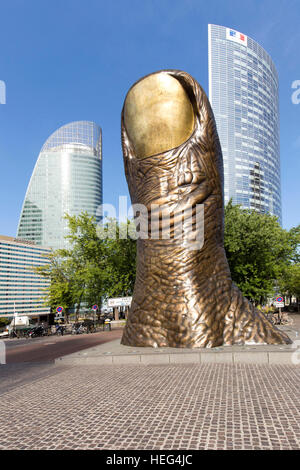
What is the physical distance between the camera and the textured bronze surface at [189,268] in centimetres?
970

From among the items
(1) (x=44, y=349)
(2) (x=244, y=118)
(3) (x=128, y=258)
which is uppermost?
(2) (x=244, y=118)

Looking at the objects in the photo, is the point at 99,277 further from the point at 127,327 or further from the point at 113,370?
the point at 113,370

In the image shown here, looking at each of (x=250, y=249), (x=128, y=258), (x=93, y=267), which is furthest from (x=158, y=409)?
(x=93, y=267)

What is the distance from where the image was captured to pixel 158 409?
5.23 meters

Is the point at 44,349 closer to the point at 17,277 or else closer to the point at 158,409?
the point at 158,409

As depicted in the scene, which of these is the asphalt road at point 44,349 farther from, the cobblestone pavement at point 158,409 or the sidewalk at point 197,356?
the cobblestone pavement at point 158,409

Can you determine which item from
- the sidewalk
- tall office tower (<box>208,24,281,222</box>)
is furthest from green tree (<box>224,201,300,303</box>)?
tall office tower (<box>208,24,281,222</box>)

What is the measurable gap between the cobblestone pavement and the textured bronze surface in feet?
5.53

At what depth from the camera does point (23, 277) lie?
10444cm

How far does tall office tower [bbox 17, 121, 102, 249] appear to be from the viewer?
12700 centimetres

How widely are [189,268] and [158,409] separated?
5.17 m

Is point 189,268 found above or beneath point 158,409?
above

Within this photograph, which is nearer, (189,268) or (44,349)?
(189,268)

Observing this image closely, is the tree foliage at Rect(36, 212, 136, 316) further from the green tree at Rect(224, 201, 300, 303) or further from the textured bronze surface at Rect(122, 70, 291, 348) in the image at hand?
the textured bronze surface at Rect(122, 70, 291, 348)
